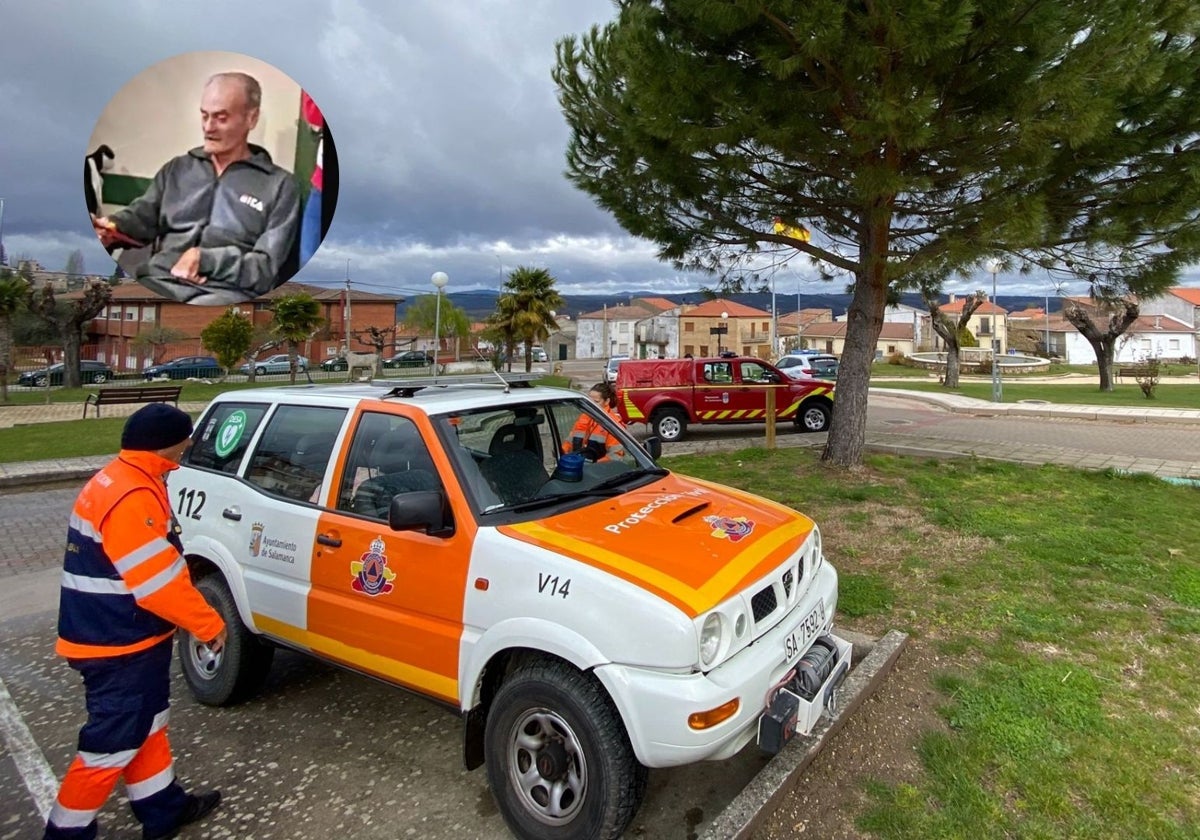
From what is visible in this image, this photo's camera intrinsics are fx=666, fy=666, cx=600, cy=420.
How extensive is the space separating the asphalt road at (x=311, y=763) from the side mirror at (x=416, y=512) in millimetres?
1207

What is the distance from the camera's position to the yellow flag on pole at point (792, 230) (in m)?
8.88

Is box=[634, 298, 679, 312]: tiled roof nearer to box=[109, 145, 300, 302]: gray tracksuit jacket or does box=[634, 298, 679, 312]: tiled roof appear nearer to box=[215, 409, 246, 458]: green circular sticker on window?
box=[109, 145, 300, 302]: gray tracksuit jacket

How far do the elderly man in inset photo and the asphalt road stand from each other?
2508cm

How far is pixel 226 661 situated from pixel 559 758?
7.14 ft

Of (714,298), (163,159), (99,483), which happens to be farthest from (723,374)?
(163,159)

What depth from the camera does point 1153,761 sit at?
2.89 metres

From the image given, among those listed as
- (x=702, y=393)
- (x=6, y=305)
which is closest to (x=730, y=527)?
(x=702, y=393)

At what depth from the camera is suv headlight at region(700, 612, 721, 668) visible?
230cm

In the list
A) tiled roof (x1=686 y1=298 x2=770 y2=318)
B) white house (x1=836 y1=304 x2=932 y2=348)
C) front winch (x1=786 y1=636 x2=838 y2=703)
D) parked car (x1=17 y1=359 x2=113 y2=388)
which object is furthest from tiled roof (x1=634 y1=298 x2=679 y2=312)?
front winch (x1=786 y1=636 x2=838 y2=703)

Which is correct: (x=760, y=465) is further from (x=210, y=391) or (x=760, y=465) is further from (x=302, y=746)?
(x=210, y=391)

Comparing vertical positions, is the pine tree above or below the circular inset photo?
below

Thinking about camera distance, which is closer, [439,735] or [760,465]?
[439,735]

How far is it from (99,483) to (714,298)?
9.03 meters

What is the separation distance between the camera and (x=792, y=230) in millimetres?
8969
